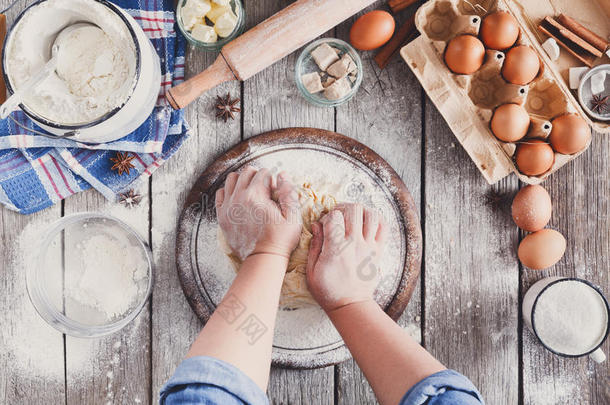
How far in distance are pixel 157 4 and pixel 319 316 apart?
672mm

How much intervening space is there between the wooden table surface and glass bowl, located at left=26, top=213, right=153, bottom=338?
0.03 metres

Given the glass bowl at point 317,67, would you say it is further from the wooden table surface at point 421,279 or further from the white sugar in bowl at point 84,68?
the white sugar in bowl at point 84,68

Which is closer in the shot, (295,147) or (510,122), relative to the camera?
(510,122)

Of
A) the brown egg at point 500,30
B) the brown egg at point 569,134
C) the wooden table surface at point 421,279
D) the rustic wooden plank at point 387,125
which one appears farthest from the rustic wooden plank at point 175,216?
the brown egg at point 569,134

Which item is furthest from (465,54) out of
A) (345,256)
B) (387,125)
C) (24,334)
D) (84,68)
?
(24,334)

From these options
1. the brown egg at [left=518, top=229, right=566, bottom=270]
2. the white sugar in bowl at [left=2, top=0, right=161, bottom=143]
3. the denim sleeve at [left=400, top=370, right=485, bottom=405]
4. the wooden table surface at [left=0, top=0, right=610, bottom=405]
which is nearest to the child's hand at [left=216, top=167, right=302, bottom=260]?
the wooden table surface at [left=0, top=0, right=610, bottom=405]

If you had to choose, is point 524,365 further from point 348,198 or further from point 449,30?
point 449,30

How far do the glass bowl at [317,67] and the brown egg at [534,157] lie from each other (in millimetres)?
325

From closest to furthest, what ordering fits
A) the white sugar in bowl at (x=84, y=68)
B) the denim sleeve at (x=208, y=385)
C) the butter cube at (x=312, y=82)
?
the denim sleeve at (x=208, y=385)
the white sugar in bowl at (x=84, y=68)
the butter cube at (x=312, y=82)

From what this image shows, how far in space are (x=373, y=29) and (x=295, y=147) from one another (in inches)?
10.3

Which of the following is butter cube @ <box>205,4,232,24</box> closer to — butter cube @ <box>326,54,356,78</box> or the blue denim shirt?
butter cube @ <box>326,54,356,78</box>

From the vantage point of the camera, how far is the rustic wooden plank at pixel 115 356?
995mm

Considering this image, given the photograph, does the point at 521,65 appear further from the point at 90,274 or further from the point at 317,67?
the point at 90,274

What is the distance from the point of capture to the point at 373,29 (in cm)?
91
